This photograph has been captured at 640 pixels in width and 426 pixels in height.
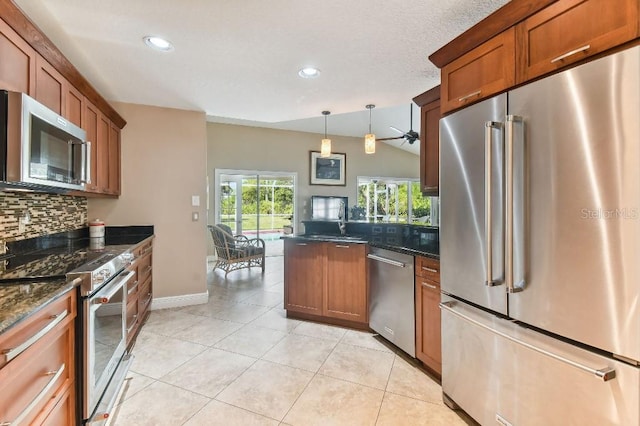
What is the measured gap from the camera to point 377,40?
6.72 ft

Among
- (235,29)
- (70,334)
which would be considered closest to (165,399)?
(70,334)

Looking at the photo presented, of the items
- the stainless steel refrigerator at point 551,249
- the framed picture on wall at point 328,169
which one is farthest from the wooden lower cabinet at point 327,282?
the framed picture on wall at point 328,169

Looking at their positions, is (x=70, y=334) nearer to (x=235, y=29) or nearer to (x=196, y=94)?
(x=235, y=29)

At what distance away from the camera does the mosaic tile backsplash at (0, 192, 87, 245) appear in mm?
1979

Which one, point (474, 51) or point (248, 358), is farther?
point (248, 358)

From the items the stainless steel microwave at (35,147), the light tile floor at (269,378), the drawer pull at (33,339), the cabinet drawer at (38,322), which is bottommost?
the light tile floor at (269,378)

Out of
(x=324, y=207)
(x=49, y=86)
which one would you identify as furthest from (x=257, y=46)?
(x=324, y=207)

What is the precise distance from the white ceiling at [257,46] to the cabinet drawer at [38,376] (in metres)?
1.74

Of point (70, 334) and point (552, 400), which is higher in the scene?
point (70, 334)

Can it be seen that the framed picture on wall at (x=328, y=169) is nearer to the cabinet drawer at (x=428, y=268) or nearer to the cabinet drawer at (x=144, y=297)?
the cabinet drawer at (x=144, y=297)

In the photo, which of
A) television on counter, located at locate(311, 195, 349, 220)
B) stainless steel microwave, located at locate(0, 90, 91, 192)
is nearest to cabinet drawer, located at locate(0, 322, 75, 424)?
stainless steel microwave, located at locate(0, 90, 91, 192)

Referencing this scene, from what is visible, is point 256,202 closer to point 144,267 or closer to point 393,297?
point 144,267

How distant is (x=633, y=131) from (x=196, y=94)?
3197mm

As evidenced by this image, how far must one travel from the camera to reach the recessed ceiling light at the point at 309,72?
98.3 inches
